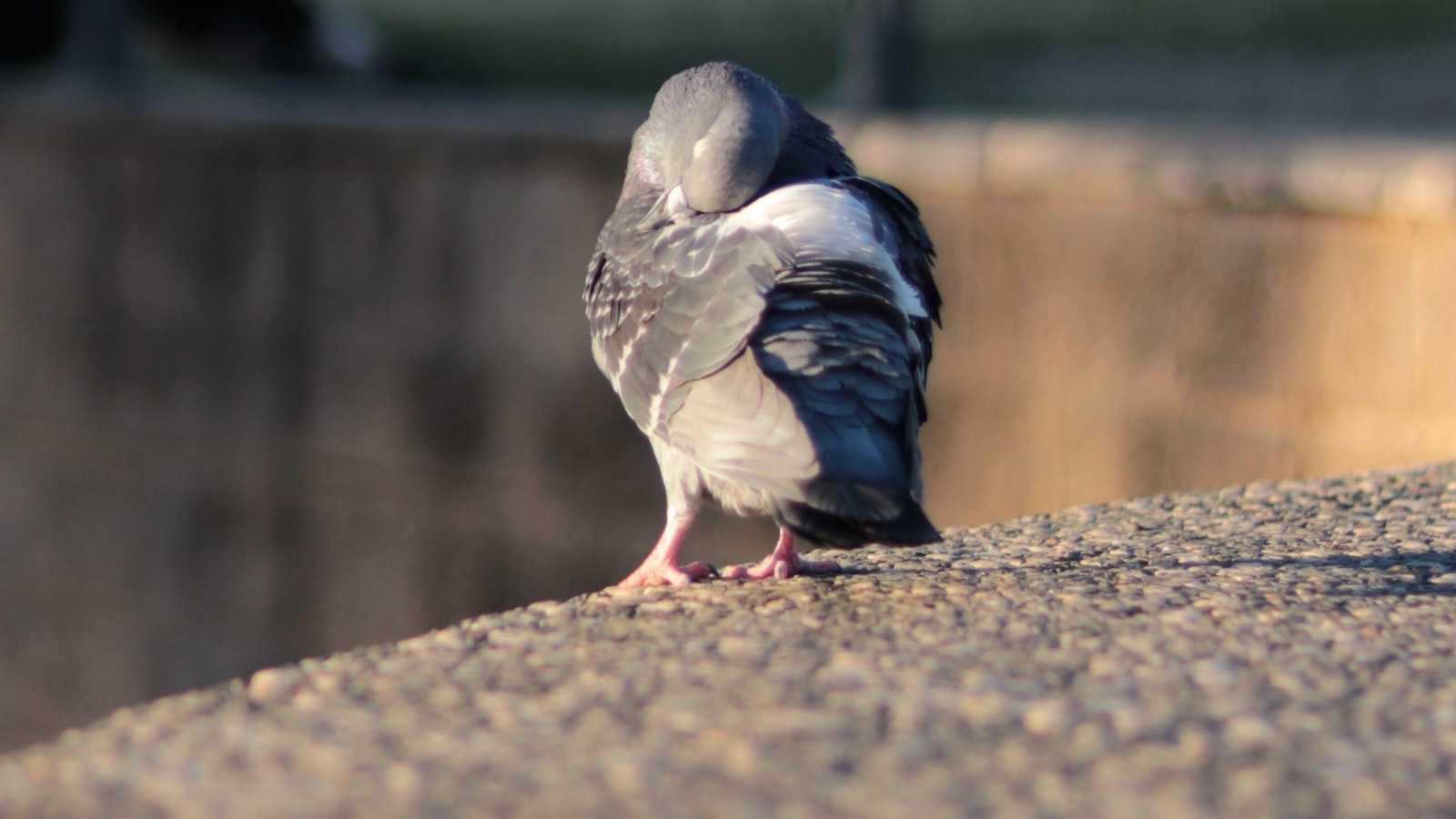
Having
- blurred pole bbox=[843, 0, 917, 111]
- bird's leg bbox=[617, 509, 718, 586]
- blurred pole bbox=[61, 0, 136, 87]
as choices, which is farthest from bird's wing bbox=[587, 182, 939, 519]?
blurred pole bbox=[61, 0, 136, 87]

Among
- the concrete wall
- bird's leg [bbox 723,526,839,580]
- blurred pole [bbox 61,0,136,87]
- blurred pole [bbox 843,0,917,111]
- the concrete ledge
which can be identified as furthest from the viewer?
blurred pole [bbox 61,0,136,87]

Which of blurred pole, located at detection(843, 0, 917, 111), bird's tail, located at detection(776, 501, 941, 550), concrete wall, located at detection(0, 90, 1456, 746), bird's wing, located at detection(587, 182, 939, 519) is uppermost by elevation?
blurred pole, located at detection(843, 0, 917, 111)

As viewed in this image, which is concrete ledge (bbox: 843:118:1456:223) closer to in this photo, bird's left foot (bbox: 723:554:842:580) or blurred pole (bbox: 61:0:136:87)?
bird's left foot (bbox: 723:554:842:580)

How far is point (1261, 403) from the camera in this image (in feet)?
22.9

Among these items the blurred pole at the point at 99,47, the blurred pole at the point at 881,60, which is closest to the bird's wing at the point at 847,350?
the blurred pole at the point at 881,60

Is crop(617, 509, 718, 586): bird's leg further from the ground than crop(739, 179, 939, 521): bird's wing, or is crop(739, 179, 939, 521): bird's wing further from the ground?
crop(739, 179, 939, 521): bird's wing

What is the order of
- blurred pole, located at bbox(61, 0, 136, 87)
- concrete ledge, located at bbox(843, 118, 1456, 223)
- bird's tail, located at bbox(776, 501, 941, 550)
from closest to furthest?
bird's tail, located at bbox(776, 501, 941, 550) → concrete ledge, located at bbox(843, 118, 1456, 223) → blurred pole, located at bbox(61, 0, 136, 87)

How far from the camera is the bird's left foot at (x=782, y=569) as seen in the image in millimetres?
3944

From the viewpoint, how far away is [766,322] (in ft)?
12.0

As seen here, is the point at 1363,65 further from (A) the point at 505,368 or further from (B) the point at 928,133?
(A) the point at 505,368

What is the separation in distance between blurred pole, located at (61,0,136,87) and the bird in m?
7.65

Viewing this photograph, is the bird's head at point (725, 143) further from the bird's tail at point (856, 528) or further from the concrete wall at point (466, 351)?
the concrete wall at point (466, 351)

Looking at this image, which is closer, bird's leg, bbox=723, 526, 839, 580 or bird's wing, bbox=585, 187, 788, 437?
bird's wing, bbox=585, 187, 788, 437

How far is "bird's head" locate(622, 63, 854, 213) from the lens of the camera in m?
4.14
